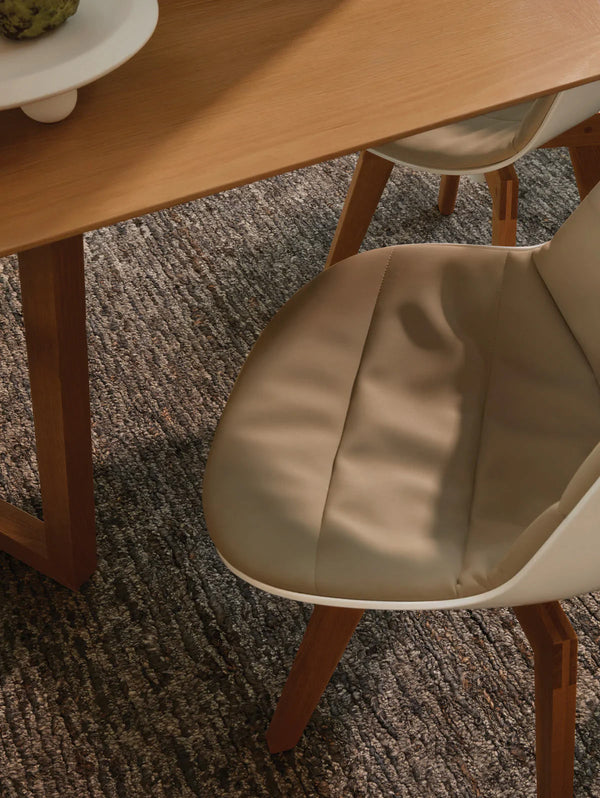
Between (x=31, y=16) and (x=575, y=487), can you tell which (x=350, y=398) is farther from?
(x=31, y=16)

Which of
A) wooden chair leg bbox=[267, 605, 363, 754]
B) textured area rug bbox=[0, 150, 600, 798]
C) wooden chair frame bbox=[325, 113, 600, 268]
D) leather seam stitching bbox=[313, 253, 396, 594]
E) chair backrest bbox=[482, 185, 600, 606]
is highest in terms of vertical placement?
chair backrest bbox=[482, 185, 600, 606]

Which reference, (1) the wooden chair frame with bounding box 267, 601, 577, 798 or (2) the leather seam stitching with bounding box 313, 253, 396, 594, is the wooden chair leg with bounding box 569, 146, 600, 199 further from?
Answer: (1) the wooden chair frame with bounding box 267, 601, 577, 798

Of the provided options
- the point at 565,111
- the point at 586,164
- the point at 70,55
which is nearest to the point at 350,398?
the point at 70,55

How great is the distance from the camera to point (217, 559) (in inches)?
56.4

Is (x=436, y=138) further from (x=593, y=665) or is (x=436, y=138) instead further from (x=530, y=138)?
(x=593, y=665)

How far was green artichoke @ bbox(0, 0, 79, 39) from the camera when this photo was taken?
809 mm

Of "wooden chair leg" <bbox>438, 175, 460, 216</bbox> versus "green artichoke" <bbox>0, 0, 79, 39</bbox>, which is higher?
"green artichoke" <bbox>0, 0, 79, 39</bbox>

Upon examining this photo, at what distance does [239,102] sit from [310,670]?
662mm

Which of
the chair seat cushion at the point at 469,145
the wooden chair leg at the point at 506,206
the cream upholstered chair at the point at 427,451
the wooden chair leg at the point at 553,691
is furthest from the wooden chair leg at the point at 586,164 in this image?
the wooden chair leg at the point at 553,691

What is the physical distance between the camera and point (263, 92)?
2.99 feet

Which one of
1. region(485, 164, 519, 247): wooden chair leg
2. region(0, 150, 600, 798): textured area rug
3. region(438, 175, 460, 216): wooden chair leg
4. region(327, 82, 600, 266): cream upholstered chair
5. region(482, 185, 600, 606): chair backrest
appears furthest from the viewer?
region(438, 175, 460, 216): wooden chair leg

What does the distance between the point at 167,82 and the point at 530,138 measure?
2.20 ft

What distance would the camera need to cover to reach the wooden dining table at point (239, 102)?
0.82 meters

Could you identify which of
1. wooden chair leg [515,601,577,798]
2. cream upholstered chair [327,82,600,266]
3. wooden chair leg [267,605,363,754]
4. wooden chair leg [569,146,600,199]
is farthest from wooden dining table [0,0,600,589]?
wooden chair leg [569,146,600,199]
